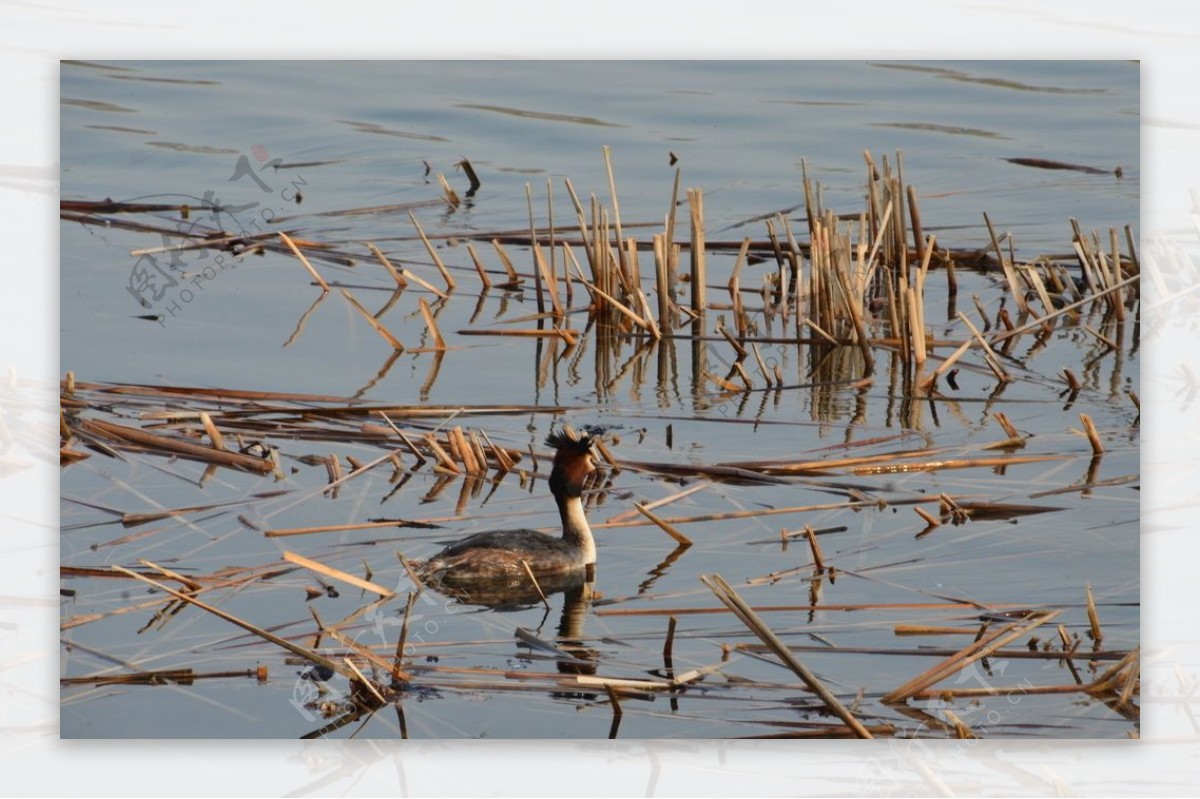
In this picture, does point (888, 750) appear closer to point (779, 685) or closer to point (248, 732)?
point (779, 685)

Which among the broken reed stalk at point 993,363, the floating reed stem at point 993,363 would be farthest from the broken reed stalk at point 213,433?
the broken reed stalk at point 993,363

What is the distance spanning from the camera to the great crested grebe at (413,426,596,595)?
6.88 metres

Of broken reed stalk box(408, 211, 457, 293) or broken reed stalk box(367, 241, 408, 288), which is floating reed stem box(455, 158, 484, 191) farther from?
broken reed stalk box(367, 241, 408, 288)

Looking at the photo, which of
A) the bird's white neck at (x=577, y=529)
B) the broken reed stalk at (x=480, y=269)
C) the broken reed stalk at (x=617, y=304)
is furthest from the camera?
the broken reed stalk at (x=480, y=269)

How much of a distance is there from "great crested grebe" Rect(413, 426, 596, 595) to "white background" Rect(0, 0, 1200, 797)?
0.91 meters

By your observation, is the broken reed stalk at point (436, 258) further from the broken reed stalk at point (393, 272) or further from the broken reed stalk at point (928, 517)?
the broken reed stalk at point (928, 517)

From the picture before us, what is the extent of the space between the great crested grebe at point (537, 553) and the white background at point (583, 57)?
91cm

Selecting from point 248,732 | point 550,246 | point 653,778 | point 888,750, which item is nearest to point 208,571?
point 248,732

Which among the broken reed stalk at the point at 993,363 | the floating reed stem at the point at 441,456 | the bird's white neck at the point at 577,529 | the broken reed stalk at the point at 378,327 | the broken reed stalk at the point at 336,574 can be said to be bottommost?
the broken reed stalk at the point at 336,574

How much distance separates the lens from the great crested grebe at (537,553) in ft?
22.6

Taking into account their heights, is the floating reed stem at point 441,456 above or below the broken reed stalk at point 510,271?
below

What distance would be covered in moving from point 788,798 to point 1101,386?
2638 mm

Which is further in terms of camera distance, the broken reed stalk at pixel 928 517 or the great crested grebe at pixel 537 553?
the broken reed stalk at pixel 928 517

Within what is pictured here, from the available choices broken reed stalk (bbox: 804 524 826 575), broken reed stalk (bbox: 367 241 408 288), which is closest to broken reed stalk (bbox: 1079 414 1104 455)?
broken reed stalk (bbox: 804 524 826 575)
